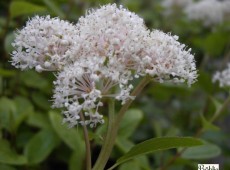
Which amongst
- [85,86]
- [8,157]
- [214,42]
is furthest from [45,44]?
[214,42]

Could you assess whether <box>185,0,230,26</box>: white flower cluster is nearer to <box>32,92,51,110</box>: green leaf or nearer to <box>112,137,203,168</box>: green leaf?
<box>32,92,51,110</box>: green leaf

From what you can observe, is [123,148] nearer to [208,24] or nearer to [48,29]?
[48,29]

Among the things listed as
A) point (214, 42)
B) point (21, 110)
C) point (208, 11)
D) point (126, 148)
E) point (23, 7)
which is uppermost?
point (208, 11)

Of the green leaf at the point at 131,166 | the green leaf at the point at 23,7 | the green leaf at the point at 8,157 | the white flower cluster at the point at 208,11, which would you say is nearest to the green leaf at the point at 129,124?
the green leaf at the point at 131,166

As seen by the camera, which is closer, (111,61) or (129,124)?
(111,61)

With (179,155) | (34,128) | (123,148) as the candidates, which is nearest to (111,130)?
(123,148)

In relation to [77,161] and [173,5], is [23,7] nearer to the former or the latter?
[77,161]

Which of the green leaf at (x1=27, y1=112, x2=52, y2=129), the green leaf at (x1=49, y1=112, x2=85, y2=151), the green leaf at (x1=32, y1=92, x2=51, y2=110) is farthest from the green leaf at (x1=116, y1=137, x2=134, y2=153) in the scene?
the green leaf at (x1=32, y1=92, x2=51, y2=110)
